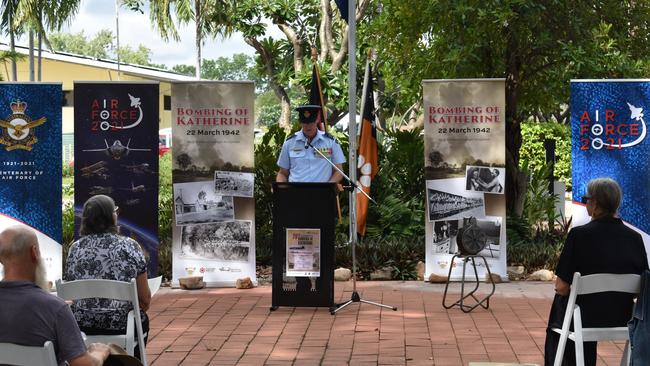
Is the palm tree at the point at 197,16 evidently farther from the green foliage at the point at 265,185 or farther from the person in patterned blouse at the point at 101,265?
the person in patterned blouse at the point at 101,265

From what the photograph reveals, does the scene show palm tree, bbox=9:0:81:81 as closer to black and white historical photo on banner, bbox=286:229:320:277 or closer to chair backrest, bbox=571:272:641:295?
black and white historical photo on banner, bbox=286:229:320:277

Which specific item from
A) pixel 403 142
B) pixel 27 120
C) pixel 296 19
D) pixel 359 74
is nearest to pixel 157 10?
pixel 296 19

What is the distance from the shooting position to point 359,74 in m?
23.5

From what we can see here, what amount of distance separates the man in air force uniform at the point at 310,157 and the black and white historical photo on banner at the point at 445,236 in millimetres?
1692

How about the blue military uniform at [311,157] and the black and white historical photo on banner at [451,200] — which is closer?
the blue military uniform at [311,157]

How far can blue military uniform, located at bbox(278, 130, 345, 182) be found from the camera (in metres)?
10.1

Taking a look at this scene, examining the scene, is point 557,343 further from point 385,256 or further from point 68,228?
point 68,228

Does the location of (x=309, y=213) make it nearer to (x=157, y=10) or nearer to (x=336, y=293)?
(x=336, y=293)

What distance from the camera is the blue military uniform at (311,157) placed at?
10.1 metres

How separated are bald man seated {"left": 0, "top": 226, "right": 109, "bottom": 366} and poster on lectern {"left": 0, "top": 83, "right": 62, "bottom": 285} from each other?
6.69m

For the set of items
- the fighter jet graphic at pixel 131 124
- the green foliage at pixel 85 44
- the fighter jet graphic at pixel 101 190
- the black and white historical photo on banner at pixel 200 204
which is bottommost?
the black and white historical photo on banner at pixel 200 204

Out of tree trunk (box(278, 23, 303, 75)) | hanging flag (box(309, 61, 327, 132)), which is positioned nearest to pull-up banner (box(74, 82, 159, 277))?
hanging flag (box(309, 61, 327, 132))

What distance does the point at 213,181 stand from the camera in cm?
1130

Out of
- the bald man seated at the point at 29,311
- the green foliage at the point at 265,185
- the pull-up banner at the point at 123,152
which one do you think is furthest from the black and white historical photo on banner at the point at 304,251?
the bald man seated at the point at 29,311
